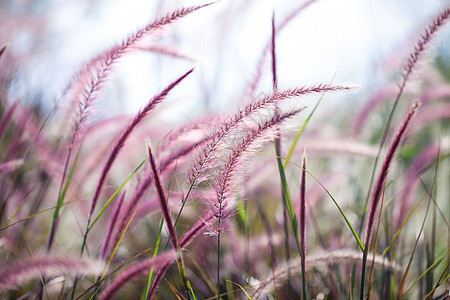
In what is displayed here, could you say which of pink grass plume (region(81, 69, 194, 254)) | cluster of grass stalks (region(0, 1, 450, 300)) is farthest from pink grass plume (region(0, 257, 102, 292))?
pink grass plume (region(81, 69, 194, 254))

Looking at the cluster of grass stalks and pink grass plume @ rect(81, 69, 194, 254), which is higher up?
pink grass plume @ rect(81, 69, 194, 254)

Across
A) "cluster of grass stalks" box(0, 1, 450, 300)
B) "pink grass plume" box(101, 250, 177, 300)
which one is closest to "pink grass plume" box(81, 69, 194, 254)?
"cluster of grass stalks" box(0, 1, 450, 300)

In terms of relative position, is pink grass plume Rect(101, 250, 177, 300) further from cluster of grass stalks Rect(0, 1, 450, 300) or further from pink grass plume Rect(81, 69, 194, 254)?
pink grass plume Rect(81, 69, 194, 254)

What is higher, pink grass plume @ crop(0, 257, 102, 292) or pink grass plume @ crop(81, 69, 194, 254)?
pink grass plume @ crop(81, 69, 194, 254)

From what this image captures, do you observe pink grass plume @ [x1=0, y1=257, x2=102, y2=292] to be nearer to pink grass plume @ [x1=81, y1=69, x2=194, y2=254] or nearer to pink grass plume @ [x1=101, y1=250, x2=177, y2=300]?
pink grass plume @ [x1=101, y1=250, x2=177, y2=300]

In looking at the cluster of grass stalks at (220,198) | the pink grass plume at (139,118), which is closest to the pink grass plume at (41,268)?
the cluster of grass stalks at (220,198)

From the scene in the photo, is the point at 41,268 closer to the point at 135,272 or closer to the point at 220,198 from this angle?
the point at 135,272

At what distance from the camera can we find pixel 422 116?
4.12 feet

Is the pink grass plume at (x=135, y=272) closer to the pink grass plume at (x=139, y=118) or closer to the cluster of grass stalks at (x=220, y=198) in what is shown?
the cluster of grass stalks at (x=220, y=198)

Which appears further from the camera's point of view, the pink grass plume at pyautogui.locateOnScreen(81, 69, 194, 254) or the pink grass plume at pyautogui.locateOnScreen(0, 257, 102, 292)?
the pink grass plume at pyautogui.locateOnScreen(81, 69, 194, 254)

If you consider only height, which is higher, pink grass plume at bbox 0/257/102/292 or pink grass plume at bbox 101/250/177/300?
pink grass plume at bbox 0/257/102/292

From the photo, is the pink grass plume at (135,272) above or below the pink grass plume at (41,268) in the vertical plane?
below

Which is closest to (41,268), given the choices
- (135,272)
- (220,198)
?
(135,272)

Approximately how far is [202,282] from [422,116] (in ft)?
2.85
